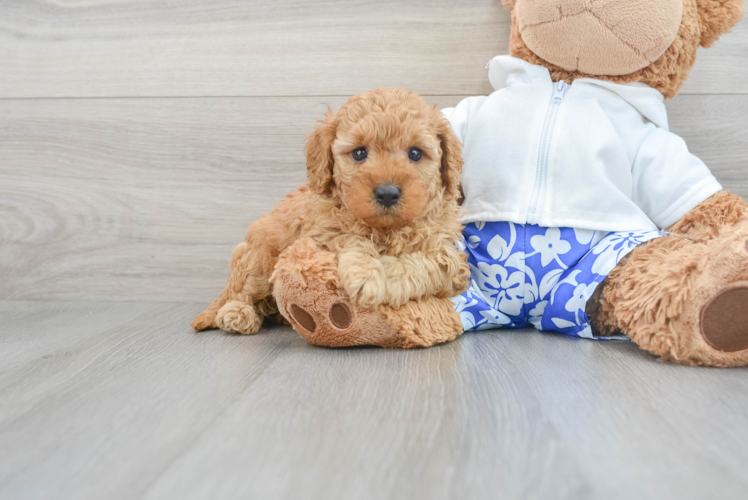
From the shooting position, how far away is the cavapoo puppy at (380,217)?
81cm

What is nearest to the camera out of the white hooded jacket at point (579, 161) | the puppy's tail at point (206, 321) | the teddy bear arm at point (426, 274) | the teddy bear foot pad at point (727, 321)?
the teddy bear foot pad at point (727, 321)

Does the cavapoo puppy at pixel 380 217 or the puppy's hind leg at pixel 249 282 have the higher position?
the cavapoo puppy at pixel 380 217

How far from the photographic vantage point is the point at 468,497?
1.50 ft

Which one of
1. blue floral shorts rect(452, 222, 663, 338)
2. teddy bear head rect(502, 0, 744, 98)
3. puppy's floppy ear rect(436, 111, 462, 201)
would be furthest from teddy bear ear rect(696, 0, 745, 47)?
puppy's floppy ear rect(436, 111, 462, 201)

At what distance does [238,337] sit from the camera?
39.4 inches

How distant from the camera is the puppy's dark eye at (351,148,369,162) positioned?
84cm

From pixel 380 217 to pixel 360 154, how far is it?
0.10 m

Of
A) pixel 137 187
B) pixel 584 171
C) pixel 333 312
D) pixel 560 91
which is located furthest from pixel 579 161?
pixel 137 187

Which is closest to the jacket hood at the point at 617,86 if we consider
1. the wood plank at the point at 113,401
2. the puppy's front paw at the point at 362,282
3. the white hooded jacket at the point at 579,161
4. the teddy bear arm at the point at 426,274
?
the white hooded jacket at the point at 579,161

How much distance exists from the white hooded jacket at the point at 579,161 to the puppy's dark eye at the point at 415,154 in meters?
0.17

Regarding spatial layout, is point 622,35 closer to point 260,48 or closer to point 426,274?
point 426,274

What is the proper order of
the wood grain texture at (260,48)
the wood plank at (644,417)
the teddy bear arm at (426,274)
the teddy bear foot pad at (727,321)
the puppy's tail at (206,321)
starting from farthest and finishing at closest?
the wood grain texture at (260,48), the puppy's tail at (206,321), the teddy bear arm at (426,274), the teddy bear foot pad at (727,321), the wood plank at (644,417)

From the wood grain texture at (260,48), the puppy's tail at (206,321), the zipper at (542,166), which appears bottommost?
the puppy's tail at (206,321)

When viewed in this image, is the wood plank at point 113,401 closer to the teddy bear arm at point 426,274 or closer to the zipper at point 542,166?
the teddy bear arm at point 426,274
